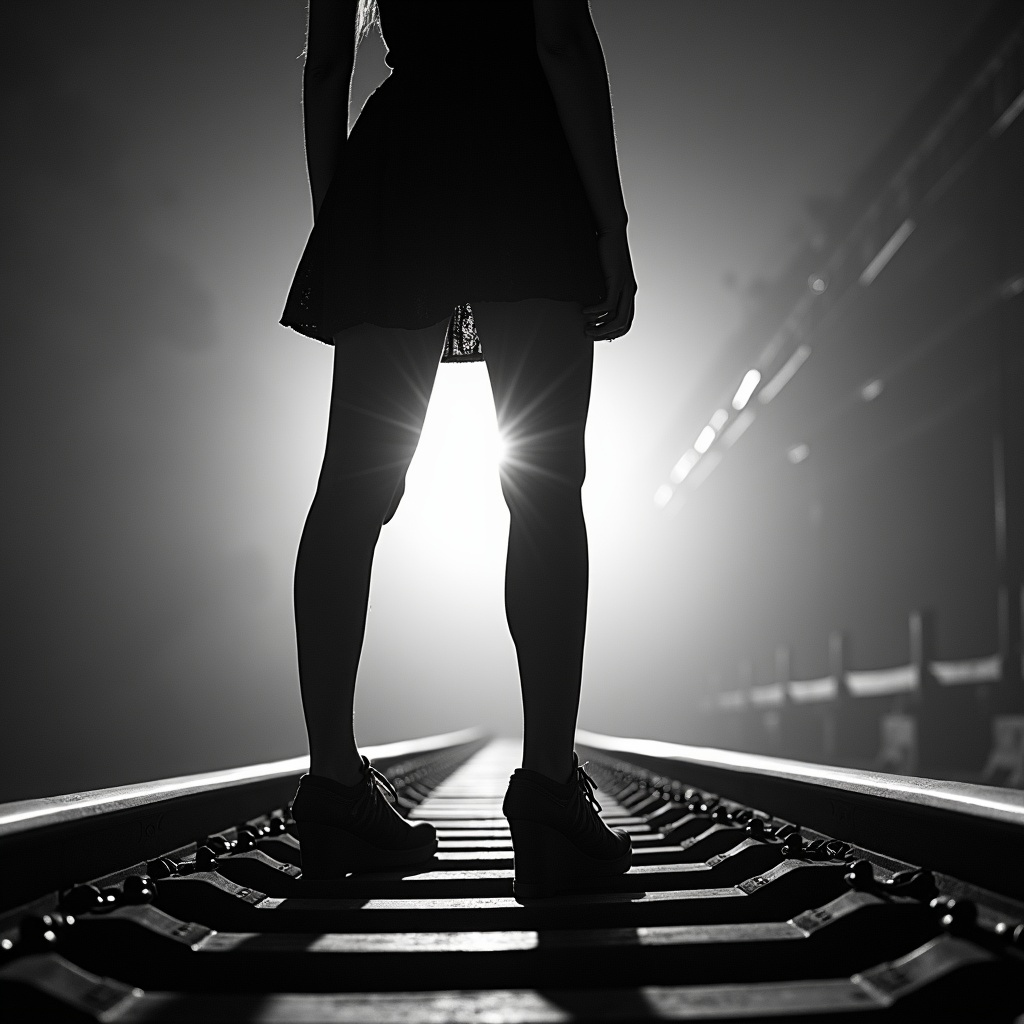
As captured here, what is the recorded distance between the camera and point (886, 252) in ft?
38.7

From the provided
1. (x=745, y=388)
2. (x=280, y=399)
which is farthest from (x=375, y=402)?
(x=280, y=399)

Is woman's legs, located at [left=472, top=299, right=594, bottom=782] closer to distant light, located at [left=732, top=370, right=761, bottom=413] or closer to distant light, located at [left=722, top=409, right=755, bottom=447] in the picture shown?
distant light, located at [left=732, top=370, right=761, bottom=413]

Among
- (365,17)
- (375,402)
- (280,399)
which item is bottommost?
(375,402)

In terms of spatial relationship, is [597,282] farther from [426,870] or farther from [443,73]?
[426,870]

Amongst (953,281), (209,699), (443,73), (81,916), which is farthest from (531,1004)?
(209,699)

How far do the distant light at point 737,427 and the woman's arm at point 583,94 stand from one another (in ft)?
60.4

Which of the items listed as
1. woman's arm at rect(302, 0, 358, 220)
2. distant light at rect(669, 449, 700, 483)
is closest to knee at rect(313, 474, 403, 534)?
woman's arm at rect(302, 0, 358, 220)

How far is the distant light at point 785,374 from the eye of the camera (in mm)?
15591

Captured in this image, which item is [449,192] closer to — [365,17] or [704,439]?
[365,17]

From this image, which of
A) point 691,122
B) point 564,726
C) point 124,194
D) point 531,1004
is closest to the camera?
point 531,1004

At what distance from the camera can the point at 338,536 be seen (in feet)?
5.00

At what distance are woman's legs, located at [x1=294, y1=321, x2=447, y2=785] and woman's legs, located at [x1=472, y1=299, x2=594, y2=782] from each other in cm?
14

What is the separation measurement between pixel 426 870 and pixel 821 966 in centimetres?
73

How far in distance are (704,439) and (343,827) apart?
20.9 m
